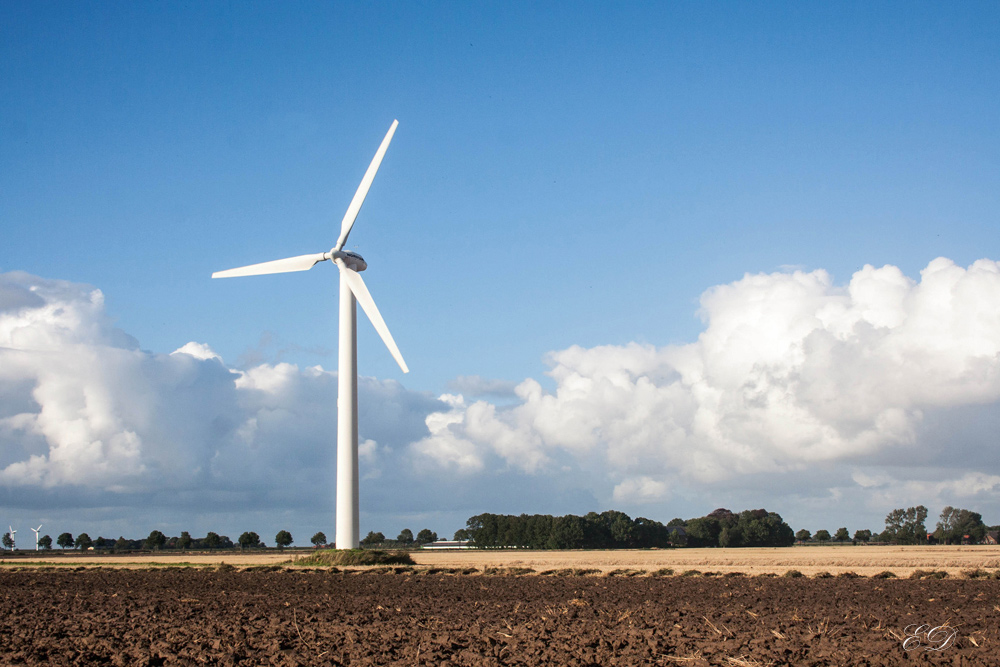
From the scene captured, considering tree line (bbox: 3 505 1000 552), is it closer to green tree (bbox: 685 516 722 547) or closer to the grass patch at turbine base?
green tree (bbox: 685 516 722 547)

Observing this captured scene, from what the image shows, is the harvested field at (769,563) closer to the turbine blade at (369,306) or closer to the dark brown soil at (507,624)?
the dark brown soil at (507,624)

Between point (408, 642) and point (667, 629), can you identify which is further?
point (667, 629)

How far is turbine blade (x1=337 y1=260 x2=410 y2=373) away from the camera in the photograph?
58906mm

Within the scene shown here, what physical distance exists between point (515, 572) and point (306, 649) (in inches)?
1439

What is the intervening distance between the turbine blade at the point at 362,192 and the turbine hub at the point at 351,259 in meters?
0.49

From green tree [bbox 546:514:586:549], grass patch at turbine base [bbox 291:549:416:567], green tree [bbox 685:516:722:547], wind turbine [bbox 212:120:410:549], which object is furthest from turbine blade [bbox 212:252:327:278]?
green tree [bbox 685:516:722:547]

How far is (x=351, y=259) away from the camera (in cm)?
6731

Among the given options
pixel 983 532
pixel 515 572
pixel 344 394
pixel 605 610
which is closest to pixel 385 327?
pixel 344 394

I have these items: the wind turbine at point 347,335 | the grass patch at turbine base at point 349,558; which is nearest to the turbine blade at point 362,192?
the wind turbine at point 347,335

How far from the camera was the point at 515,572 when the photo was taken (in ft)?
186

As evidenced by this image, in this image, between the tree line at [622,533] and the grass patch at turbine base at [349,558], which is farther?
the tree line at [622,533]

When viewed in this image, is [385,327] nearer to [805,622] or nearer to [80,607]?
[80,607]

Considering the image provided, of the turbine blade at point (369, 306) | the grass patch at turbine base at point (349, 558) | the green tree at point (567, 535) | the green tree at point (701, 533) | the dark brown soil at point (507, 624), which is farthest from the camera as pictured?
the green tree at point (701, 533)

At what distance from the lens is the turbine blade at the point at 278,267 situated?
220 ft
